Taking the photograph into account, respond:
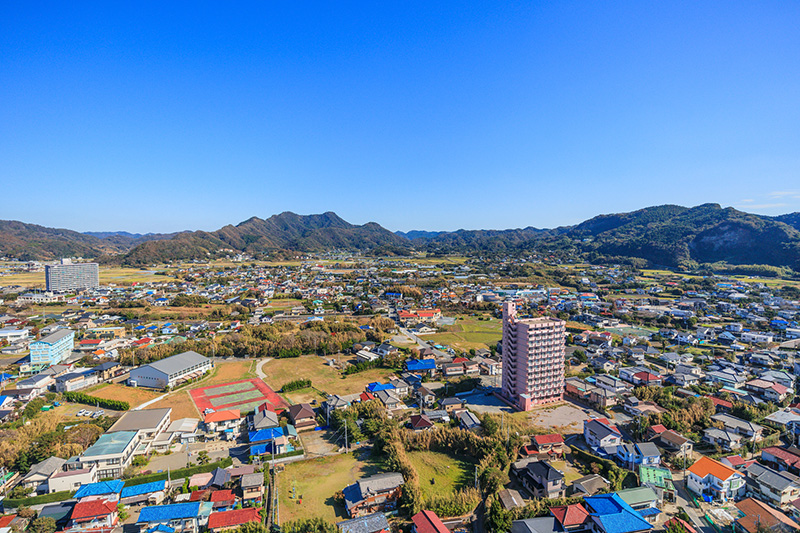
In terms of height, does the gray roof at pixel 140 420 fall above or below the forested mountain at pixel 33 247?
below

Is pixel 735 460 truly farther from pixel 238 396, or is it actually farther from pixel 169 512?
pixel 238 396

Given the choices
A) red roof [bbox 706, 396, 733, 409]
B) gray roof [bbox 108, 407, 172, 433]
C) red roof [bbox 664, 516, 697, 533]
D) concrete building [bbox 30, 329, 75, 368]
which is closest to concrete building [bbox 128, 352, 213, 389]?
gray roof [bbox 108, 407, 172, 433]

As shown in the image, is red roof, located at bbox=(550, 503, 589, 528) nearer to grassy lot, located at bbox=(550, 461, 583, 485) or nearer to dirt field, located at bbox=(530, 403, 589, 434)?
grassy lot, located at bbox=(550, 461, 583, 485)

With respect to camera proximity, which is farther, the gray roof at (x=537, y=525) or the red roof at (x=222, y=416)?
the red roof at (x=222, y=416)

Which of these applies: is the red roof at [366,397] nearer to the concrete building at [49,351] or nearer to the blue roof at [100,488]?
the blue roof at [100,488]

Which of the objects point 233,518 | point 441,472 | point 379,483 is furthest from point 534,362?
point 233,518

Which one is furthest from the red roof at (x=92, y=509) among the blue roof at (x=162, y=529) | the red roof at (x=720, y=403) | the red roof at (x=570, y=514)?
the red roof at (x=720, y=403)

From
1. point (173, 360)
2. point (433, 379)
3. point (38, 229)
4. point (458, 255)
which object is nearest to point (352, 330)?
point (433, 379)

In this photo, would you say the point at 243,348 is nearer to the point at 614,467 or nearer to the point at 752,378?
the point at 614,467
